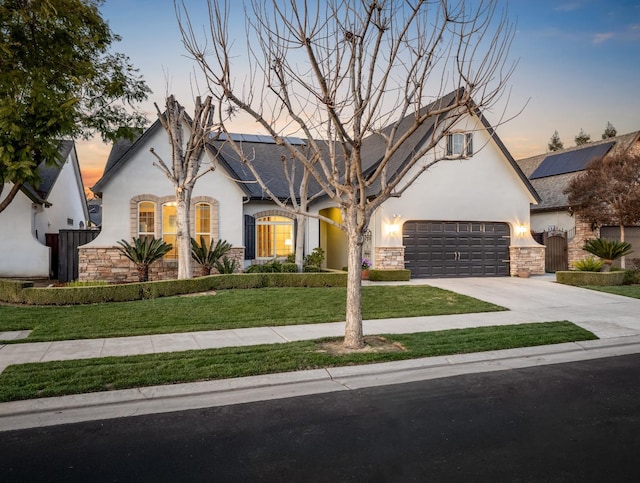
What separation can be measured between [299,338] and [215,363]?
228 cm

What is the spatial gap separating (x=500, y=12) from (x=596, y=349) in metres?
6.18

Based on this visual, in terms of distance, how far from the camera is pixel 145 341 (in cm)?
863

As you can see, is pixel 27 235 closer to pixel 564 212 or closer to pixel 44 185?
pixel 44 185

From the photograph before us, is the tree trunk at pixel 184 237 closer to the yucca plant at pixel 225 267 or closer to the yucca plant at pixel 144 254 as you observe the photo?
the yucca plant at pixel 144 254

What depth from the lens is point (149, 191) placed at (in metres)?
17.6

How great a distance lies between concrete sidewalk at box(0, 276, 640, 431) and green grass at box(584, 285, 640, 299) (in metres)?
1.44

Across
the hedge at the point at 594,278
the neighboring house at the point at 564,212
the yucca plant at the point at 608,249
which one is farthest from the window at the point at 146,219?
the yucca plant at the point at 608,249

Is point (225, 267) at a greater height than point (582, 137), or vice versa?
point (582, 137)

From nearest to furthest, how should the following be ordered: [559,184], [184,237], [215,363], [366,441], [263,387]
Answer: [366,441] < [263,387] < [215,363] < [184,237] < [559,184]

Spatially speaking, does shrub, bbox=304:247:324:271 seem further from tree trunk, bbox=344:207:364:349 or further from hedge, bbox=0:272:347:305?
tree trunk, bbox=344:207:364:349

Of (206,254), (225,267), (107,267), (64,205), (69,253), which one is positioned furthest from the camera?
(64,205)

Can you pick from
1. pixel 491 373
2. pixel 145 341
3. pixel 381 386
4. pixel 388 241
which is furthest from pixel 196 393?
pixel 388 241

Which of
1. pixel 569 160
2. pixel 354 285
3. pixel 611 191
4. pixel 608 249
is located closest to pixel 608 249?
pixel 608 249

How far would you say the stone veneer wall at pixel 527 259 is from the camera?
20.7 metres
